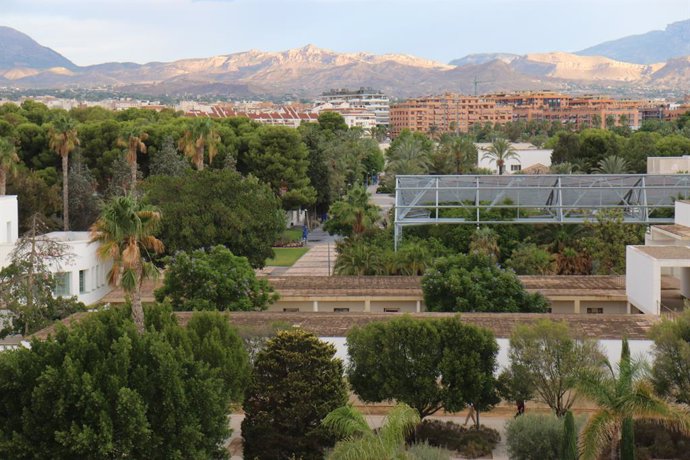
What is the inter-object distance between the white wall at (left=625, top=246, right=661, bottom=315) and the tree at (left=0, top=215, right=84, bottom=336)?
58.7 feet

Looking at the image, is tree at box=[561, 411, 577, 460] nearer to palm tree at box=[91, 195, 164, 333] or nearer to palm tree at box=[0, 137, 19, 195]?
palm tree at box=[91, 195, 164, 333]

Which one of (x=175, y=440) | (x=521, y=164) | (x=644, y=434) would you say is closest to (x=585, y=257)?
(x=644, y=434)

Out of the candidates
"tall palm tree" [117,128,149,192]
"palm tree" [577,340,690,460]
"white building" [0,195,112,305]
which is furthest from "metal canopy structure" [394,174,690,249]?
"palm tree" [577,340,690,460]

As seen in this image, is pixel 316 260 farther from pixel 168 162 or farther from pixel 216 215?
pixel 216 215

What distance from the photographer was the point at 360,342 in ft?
79.0

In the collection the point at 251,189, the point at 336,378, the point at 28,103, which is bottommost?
the point at 336,378

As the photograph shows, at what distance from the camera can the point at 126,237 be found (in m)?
23.4

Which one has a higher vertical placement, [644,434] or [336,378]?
[336,378]

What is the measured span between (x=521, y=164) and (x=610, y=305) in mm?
54333

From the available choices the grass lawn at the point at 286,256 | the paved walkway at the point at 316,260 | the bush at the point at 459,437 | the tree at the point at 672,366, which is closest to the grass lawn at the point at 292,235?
the paved walkway at the point at 316,260

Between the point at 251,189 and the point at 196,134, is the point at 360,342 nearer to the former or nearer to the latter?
the point at 251,189

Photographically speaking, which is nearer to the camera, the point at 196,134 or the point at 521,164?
the point at 196,134

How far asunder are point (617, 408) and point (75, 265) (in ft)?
82.2

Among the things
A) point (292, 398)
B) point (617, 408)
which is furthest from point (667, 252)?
point (292, 398)
